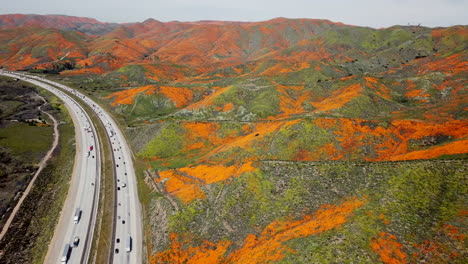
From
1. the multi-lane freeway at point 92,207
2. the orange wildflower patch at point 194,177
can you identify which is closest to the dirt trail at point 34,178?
the multi-lane freeway at point 92,207

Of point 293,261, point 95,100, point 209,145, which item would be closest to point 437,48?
point 209,145

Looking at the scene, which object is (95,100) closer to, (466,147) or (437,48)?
(466,147)

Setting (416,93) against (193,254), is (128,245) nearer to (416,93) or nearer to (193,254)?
(193,254)

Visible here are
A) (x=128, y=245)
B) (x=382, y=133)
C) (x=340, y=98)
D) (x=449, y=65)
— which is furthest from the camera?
(x=449, y=65)

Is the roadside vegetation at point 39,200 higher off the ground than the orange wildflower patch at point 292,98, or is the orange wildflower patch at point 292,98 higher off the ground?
the orange wildflower patch at point 292,98

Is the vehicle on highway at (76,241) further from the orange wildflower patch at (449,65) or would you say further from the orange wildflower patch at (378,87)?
the orange wildflower patch at (449,65)

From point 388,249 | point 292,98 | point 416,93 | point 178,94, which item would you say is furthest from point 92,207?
point 416,93
